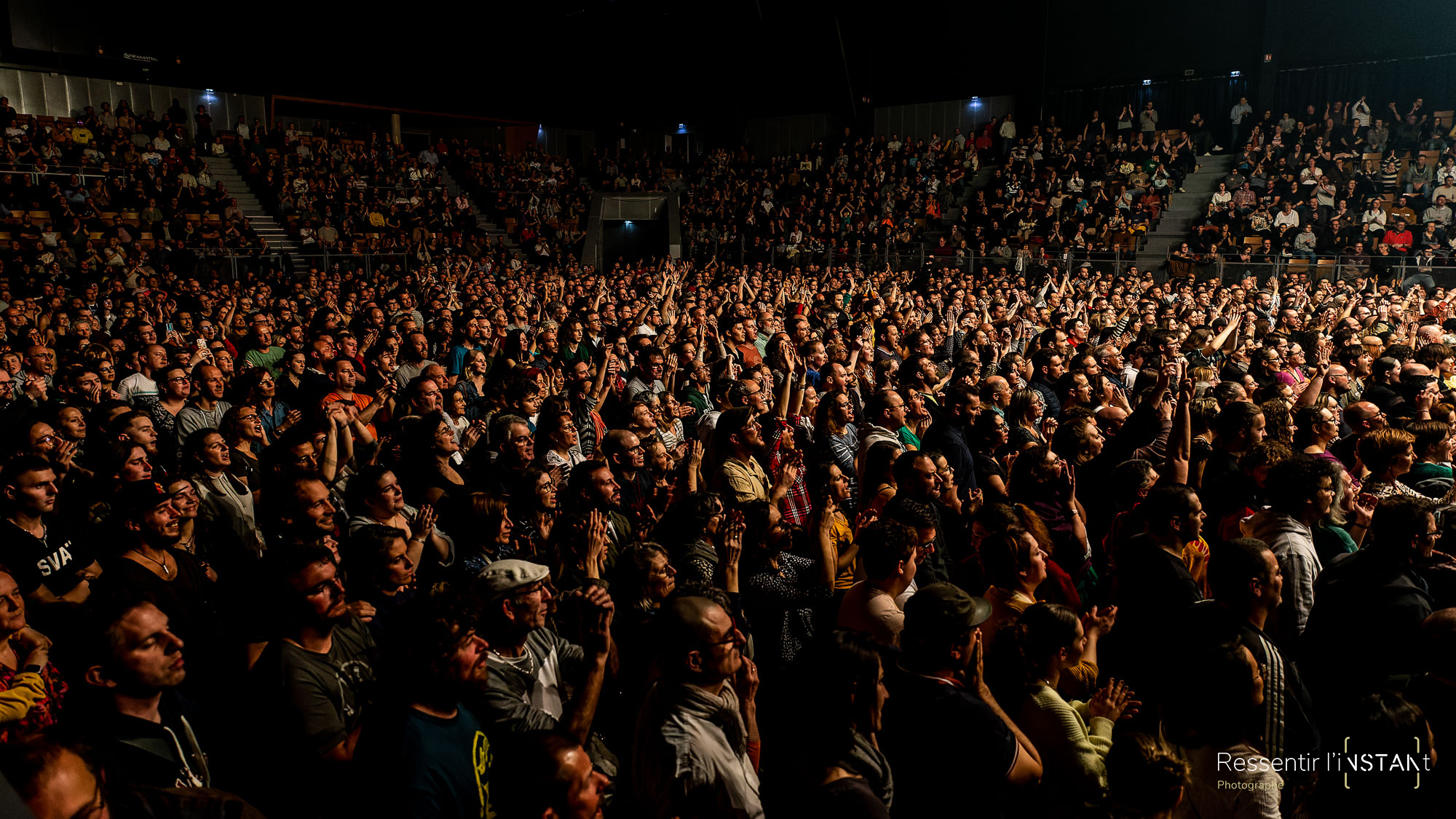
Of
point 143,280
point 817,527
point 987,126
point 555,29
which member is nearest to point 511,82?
point 555,29

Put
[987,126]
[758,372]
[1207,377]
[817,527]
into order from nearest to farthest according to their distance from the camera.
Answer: [817,527]
[758,372]
[1207,377]
[987,126]

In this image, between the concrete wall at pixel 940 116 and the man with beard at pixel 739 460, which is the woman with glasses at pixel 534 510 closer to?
the man with beard at pixel 739 460

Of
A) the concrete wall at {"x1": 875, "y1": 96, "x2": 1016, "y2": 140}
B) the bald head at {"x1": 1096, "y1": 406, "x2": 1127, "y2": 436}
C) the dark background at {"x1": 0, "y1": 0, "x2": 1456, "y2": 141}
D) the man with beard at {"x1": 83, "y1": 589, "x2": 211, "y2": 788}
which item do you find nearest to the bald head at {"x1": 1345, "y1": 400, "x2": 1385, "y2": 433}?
the bald head at {"x1": 1096, "y1": 406, "x2": 1127, "y2": 436}

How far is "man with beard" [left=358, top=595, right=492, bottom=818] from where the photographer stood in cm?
200

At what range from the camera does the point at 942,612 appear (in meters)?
2.30

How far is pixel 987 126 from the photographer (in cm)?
2266

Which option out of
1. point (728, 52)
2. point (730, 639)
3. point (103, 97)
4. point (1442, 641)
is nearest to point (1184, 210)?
point (728, 52)

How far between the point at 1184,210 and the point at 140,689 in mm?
19823

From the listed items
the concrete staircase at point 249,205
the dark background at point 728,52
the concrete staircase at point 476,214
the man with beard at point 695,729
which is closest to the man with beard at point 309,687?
the man with beard at point 695,729

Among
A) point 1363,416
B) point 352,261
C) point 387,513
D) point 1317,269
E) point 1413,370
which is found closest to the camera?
point 387,513

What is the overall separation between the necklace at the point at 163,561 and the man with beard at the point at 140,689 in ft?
2.90

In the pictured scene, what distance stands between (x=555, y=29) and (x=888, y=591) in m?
27.4

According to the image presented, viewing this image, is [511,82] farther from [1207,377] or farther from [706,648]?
[706,648]

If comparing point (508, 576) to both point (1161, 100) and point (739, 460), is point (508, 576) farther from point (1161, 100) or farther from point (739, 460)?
point (1161, 100)
